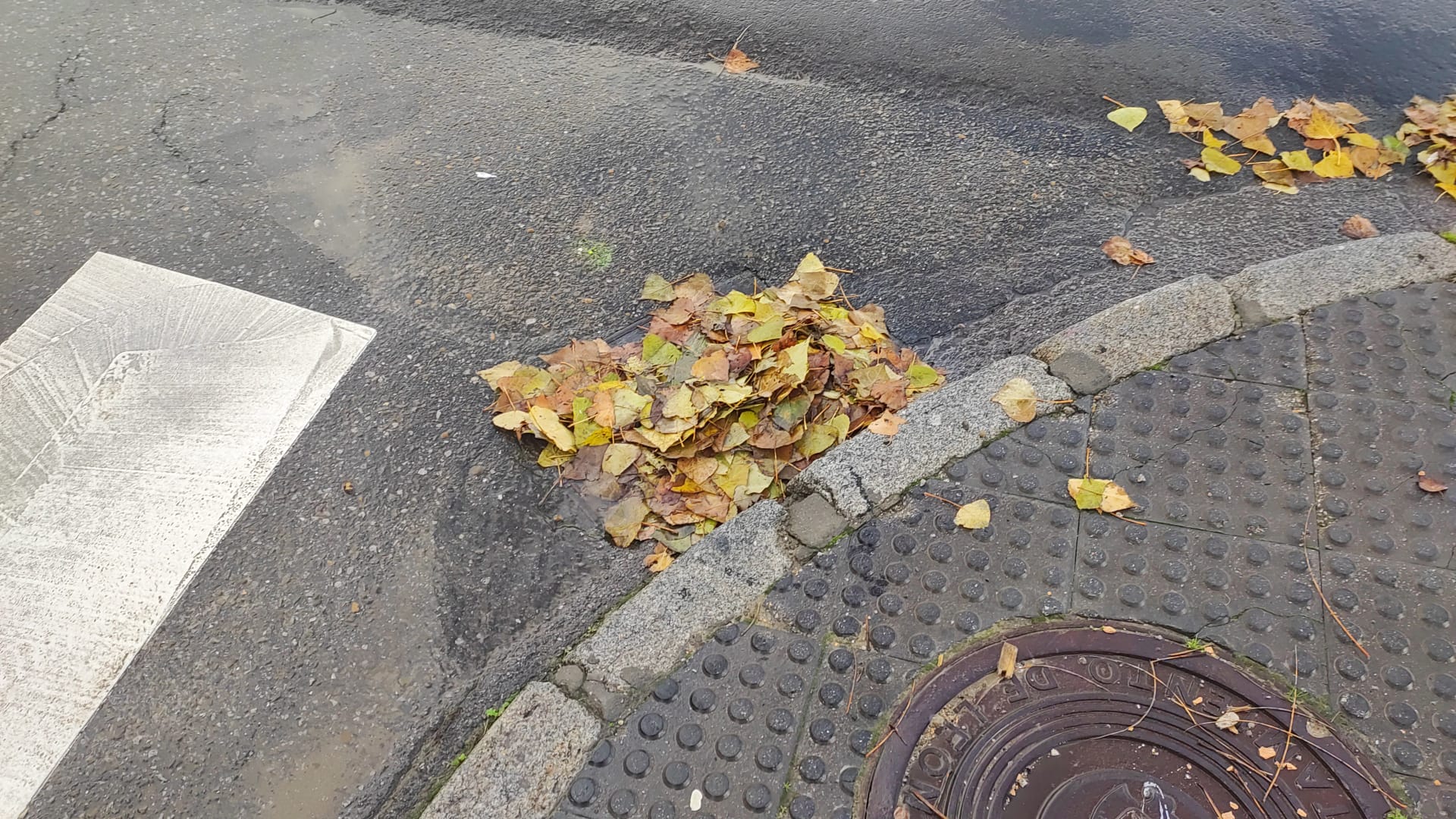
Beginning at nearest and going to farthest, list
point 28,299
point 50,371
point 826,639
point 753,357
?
point 826,639, point 753,357, point 50,371, point 28,299

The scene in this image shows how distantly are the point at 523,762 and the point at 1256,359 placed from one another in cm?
238

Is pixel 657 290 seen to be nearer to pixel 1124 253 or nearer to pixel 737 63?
pixel 737 63

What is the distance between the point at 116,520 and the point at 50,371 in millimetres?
765

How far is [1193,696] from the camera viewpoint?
219 centimetres

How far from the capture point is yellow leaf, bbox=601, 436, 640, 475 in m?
2.79

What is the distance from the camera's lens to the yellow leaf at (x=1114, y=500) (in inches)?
98.7

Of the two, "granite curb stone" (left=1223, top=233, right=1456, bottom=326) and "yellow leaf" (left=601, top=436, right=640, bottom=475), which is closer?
"yellow leaf" (left=601, top=436, right=640, bottom=475)

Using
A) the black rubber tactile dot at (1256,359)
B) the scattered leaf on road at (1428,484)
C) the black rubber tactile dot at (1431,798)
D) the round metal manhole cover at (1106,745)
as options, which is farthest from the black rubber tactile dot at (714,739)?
the scattered leaf on road at (1428,484)

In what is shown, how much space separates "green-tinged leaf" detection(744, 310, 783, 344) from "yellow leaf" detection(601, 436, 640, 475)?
508 millimetres

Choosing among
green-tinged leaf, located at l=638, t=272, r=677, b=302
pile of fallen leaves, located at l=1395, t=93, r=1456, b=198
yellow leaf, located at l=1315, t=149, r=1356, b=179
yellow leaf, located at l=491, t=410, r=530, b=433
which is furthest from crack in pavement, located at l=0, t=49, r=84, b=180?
pile of fallen leaves, located at l=1395, t=93, r=1456, b=198

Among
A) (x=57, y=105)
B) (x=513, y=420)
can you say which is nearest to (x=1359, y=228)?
(x=513, y=420)

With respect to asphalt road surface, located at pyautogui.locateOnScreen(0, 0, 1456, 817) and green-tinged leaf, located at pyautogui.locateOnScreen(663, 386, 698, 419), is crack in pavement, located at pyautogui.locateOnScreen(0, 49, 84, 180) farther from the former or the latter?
green-tinged leaf, located at pyautogui.locateOnScreen(663, 386, 698, 419)

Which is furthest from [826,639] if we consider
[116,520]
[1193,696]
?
[116,520]

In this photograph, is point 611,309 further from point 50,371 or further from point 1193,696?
point 1193,696
